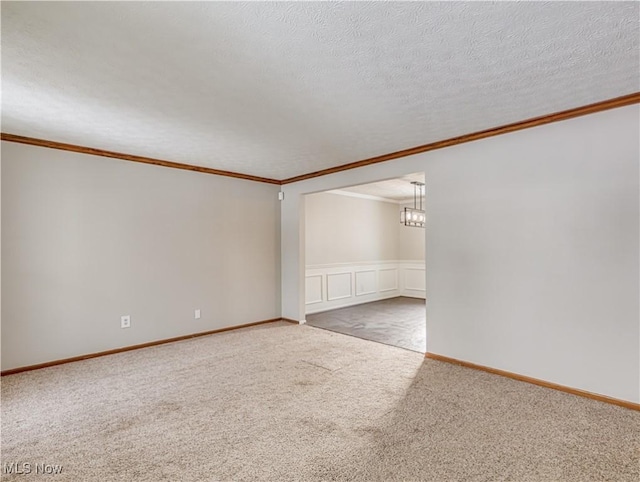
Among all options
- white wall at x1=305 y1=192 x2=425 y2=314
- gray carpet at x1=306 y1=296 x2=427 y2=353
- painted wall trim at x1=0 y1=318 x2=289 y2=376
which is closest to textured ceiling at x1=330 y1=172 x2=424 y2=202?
white wall at x1=305 y1=192 x2=425 y2=314

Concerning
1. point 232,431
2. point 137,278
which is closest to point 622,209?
point 232,431

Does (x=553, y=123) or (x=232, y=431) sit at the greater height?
(x=553, y=123)

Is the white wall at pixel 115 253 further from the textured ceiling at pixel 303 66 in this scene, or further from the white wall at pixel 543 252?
the white wall at pixel 543 252

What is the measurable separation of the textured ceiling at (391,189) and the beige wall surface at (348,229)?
0.97ft

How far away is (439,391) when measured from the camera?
117 inches

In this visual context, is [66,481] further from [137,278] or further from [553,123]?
[553,123]

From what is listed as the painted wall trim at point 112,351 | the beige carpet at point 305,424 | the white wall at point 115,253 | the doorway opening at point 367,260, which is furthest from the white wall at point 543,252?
the painted wall trim at point 112,351

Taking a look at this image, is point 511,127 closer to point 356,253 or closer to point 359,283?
point 356,253

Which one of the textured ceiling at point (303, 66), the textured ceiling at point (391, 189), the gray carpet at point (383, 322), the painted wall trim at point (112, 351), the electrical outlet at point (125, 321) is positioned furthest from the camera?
the textured ceiling at point (391, 189)

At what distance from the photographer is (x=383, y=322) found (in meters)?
5.77

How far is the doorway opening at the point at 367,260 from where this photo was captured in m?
5.99

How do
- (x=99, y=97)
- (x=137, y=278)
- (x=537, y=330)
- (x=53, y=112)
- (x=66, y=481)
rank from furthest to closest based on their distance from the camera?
(x=137, y=278) → (x=537, y=330) → (x=53, y=112) → (x=99, y=97) → (x=66, y=481)

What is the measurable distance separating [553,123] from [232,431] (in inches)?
138

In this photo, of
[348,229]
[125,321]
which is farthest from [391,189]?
[125,321]
